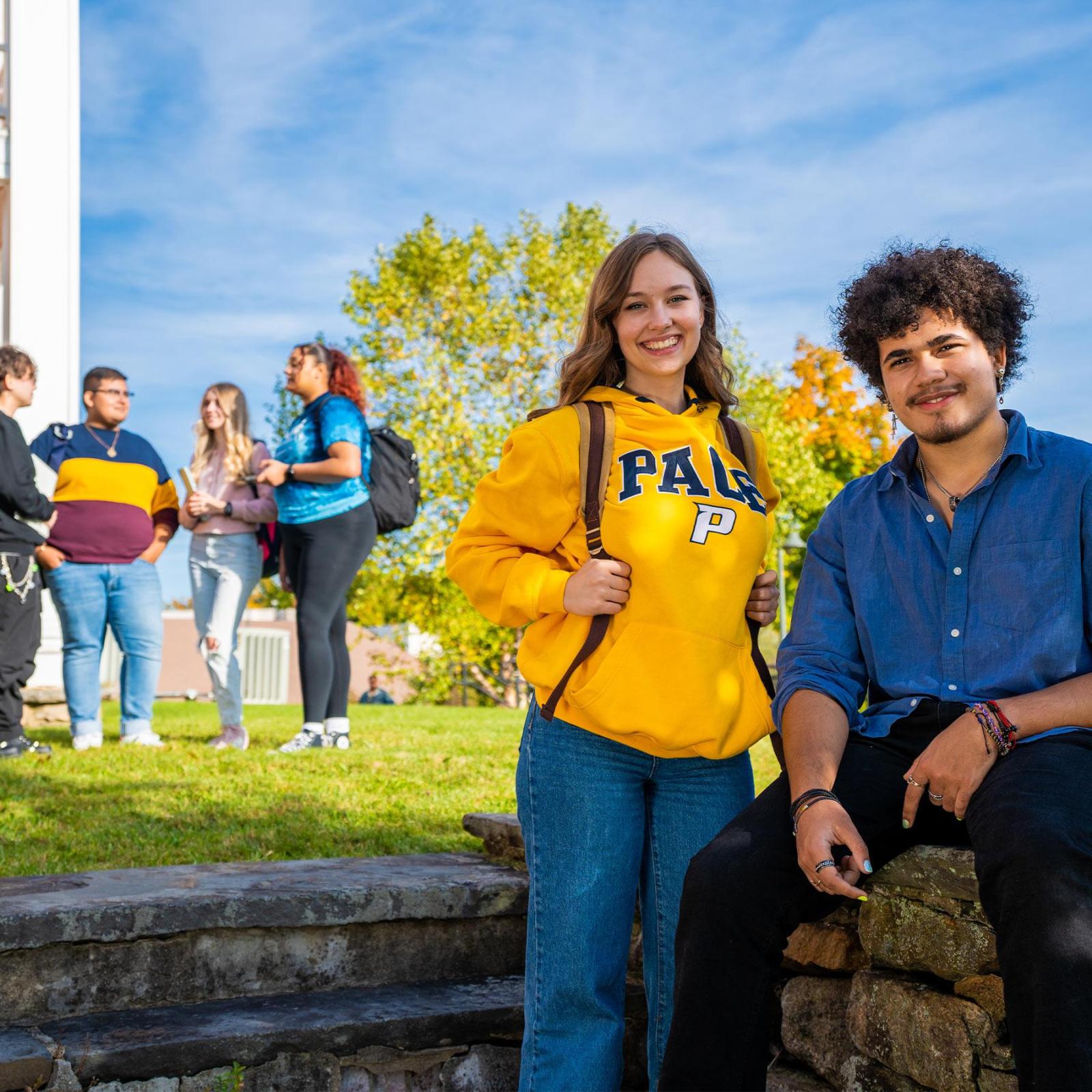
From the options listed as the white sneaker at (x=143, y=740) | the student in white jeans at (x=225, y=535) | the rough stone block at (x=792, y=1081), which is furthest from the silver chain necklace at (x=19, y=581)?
the rough stone block at (x=792, y=1081)

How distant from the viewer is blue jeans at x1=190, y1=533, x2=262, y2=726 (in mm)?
6336

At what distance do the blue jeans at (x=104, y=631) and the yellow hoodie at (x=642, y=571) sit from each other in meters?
4.26

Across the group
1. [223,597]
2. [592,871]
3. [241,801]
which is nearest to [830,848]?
[592,871]

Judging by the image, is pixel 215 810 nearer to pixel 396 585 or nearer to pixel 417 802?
pixel 417 802

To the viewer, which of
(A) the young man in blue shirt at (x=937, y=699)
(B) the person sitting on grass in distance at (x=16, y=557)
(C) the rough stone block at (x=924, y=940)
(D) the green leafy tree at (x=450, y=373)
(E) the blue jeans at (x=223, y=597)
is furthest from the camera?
(D) the green leafy tree at (x=450, y=373)

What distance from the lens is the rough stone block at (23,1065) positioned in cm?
266

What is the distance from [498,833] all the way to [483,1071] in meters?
0.79

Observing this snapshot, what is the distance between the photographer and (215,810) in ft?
14.7

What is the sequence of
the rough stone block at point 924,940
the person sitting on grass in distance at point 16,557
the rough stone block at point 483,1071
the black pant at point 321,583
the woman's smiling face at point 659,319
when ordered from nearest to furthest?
1. the rough stone block at point 924,940
2. the woman's smiling face at point 659,319
3. the rough stone block at point 483,1071
4. the person sitting on grass in distance at point 16,557
5. the black pant at point 321,583

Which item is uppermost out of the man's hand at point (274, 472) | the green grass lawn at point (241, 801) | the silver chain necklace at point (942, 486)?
the man's hand at point (274, 472)

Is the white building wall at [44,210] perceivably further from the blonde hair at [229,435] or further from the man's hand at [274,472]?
the man's hand at [274,472]

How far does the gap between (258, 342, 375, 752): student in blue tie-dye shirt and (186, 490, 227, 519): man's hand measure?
1.34ft

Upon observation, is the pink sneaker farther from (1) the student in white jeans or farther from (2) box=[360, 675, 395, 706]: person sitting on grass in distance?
(2) box=[360, 675, 395, 706]: person sitting on grass in distance

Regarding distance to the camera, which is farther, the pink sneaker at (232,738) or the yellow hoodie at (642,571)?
the pink sneaker at (232,738)
